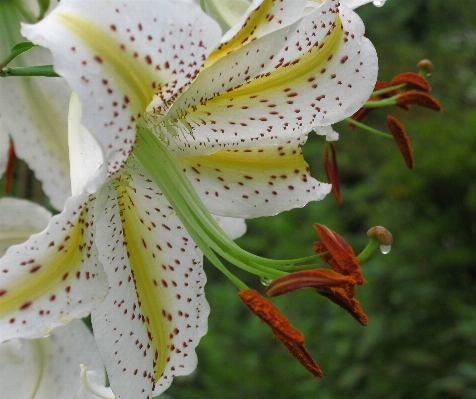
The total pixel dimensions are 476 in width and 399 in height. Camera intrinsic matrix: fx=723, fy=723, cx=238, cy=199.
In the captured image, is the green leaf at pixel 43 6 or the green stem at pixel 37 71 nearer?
the green stem at pixel 37 71

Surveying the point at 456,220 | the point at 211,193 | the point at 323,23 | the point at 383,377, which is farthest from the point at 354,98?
the point at 456,220

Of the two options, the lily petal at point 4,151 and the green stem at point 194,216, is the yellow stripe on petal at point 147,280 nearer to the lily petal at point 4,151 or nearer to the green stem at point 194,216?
the green stem at point 194,216

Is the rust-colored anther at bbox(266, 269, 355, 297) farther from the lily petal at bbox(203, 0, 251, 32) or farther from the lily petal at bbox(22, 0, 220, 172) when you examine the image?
the lily petal at bbox(203, 0, 251, 32)

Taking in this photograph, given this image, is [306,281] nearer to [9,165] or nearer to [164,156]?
[164,156]

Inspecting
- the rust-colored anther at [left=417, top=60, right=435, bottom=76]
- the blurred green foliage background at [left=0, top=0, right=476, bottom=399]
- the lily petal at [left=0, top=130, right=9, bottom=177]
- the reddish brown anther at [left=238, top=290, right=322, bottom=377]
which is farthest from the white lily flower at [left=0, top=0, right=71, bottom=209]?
the blurred green foliage background at [left=0, top=0, right=476, bottom=399]

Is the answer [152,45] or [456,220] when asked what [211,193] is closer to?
[152,45]

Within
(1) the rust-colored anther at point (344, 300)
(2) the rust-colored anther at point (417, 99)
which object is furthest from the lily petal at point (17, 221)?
(2) the rust-colored anther at point (417, 99)
